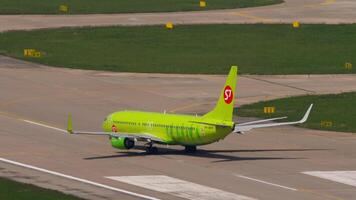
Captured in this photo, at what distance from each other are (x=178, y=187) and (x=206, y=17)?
90.4 meters

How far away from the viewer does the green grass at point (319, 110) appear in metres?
97.6

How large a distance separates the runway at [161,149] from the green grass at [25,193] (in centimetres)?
146

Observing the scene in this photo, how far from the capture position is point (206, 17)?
6334 inches

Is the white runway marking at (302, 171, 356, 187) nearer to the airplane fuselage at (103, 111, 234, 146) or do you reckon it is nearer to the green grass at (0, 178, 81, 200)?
the airplane fuselage at (103, 111, 234, 146)

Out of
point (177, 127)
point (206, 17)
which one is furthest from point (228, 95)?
point (206, 17)

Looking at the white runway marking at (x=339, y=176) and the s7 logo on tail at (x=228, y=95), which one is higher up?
A: the s7 logo on tail at (x=228, y=95)

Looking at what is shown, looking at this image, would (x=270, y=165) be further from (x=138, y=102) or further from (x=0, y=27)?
(x=0, y=27)

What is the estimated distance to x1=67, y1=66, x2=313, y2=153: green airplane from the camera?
78625 mm

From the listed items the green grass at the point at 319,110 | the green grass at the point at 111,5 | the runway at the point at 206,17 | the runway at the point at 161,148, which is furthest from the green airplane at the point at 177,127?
the green grass at the point at 111,5

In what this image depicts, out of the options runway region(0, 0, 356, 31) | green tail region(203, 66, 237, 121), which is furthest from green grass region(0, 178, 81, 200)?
runway region(0, 0, 356, 31)

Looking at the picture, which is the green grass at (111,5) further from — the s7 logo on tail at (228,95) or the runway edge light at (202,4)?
the s7 logo on tail at (228,95)

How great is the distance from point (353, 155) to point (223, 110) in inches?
457

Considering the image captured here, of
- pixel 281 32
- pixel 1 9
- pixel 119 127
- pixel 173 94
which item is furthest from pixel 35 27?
pixel 119 127

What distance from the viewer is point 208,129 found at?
78750 mm
